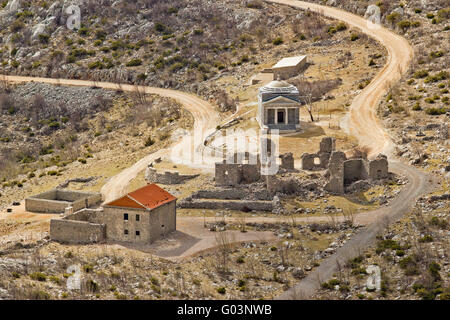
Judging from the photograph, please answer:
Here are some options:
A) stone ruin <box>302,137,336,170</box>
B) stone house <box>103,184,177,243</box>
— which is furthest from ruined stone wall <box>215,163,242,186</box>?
stone house <box>103,184,177,243</box>

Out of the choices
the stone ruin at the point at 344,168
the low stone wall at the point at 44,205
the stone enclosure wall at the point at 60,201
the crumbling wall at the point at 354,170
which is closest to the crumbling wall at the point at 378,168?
the stone ruin at the point at 344,168

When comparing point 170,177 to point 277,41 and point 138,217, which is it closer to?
point 138,217

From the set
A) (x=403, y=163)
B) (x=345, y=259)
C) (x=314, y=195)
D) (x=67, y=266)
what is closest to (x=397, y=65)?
(x=403, y=163)

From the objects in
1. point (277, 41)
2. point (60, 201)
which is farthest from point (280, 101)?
point (277, 41)

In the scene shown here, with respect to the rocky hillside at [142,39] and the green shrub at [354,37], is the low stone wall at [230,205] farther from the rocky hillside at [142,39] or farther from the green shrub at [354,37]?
the green shrub at [354,37]

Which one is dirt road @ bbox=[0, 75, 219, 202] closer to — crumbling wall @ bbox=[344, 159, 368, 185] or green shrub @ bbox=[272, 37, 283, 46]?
green shrub @ bbox=[272, 37, 283, 46]
